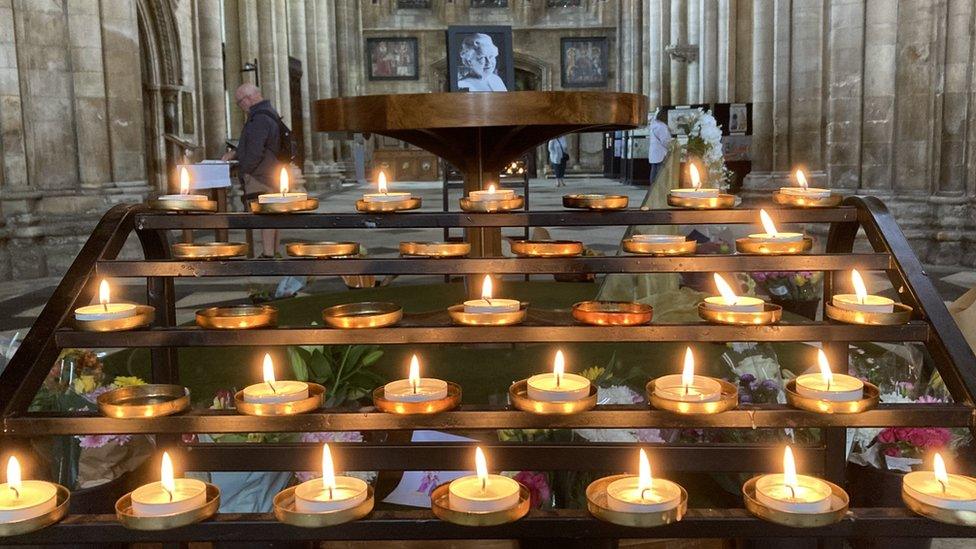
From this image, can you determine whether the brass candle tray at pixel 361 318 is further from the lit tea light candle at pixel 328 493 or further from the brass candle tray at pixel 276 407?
the lit tea light candle at pixel 328 493

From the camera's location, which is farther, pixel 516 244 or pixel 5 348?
pixel 5 348

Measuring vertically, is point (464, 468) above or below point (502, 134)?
below

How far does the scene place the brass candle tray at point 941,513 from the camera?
1276mm

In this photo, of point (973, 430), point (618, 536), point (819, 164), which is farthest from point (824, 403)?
point (819, 164)

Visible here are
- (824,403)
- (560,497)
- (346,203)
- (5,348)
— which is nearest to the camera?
→ (824,403)

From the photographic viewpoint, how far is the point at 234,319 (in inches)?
63.7

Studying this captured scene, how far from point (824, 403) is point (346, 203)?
13.4 metres

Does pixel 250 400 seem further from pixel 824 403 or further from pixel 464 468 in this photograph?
pixel 824 403

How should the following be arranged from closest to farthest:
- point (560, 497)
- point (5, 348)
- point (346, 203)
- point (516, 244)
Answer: point (516, 244), point (560, 497), point (5, 348), point (346, 203)

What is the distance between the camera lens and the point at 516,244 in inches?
71.7

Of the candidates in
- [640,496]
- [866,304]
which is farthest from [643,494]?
[866,304]

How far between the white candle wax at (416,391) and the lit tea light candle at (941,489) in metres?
0.71

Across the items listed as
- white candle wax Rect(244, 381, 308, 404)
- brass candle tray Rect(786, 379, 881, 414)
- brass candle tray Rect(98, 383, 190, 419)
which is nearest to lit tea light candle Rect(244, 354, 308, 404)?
white candle wax Rect(244, 381, 308, 404)

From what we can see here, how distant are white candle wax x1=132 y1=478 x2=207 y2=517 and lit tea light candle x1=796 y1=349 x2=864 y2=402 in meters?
0.93
